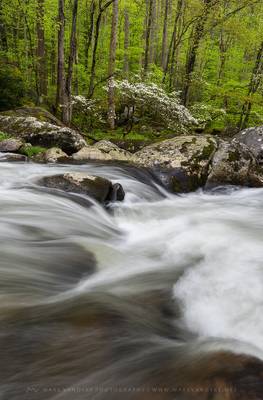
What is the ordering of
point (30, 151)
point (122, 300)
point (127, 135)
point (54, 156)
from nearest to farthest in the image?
point (122, 300), point (54, 156), point (30, 151), point (127, 135)

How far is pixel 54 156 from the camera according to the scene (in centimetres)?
881

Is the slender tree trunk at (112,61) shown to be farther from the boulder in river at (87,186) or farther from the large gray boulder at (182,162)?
the boulder in river at (87,186)

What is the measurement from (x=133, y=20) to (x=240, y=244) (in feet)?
72.5

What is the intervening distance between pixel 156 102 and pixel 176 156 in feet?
13.8

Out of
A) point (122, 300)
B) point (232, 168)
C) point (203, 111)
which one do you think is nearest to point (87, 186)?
point (122, 300)

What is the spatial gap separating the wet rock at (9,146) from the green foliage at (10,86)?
419 centimetres

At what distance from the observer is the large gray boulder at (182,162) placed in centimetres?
839

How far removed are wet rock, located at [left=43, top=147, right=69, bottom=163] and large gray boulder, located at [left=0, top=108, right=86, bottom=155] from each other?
55 cm

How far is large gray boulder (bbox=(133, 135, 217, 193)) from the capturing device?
839cm

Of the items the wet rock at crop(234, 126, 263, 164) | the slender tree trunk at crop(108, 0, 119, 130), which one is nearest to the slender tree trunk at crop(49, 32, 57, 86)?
the slender tree trunk at crop(108, 0, 119, 130)

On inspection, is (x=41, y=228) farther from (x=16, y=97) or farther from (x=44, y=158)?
(x=16, y=97)

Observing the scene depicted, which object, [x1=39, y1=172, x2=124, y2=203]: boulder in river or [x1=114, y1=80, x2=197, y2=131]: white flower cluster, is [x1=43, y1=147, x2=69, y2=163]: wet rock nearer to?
[x1=39, y1=172, x2=124, y2=203]: boulder in river

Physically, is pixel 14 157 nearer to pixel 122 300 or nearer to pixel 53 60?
pixel 122 300

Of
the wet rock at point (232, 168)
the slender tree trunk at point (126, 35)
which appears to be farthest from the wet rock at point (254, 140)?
the slender tree trunk at point (126, 35)
